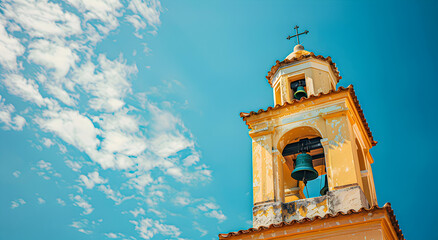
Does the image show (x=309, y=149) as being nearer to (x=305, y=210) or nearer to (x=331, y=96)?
(x=331, y=96)

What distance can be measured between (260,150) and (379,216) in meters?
3.23

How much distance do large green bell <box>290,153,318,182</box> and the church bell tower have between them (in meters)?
0.02

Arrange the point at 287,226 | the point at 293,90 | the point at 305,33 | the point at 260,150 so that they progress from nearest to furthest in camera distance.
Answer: the point at 287,226, the point at 260,150, the point at 293,90, the point at 305,33

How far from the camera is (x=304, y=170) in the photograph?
9.23m

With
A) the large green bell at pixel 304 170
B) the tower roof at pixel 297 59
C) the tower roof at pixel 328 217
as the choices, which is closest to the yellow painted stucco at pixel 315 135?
the large green bell at pixel 304 170

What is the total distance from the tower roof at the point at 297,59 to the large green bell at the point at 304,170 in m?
3.06

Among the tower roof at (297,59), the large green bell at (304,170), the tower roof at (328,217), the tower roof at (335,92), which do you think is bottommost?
the tower roof at (328,217)

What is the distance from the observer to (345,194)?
26.7 ft

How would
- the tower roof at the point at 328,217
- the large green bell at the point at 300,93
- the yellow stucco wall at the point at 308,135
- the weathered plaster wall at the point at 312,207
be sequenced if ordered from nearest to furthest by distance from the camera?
the tower roof at the point at 328,217
the weathered plaster wall at the point at 312,207
the yellow stucco wall at the point at 308,135
the large green bell at the point at 300,93

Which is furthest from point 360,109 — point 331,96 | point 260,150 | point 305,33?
point 305,33

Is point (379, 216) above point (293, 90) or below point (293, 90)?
below

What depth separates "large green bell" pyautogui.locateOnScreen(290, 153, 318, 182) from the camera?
30.3 feet

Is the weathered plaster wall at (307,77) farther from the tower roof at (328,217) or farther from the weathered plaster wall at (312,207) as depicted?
the tower roof at (328,217)

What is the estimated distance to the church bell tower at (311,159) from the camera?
7652 millimetres
